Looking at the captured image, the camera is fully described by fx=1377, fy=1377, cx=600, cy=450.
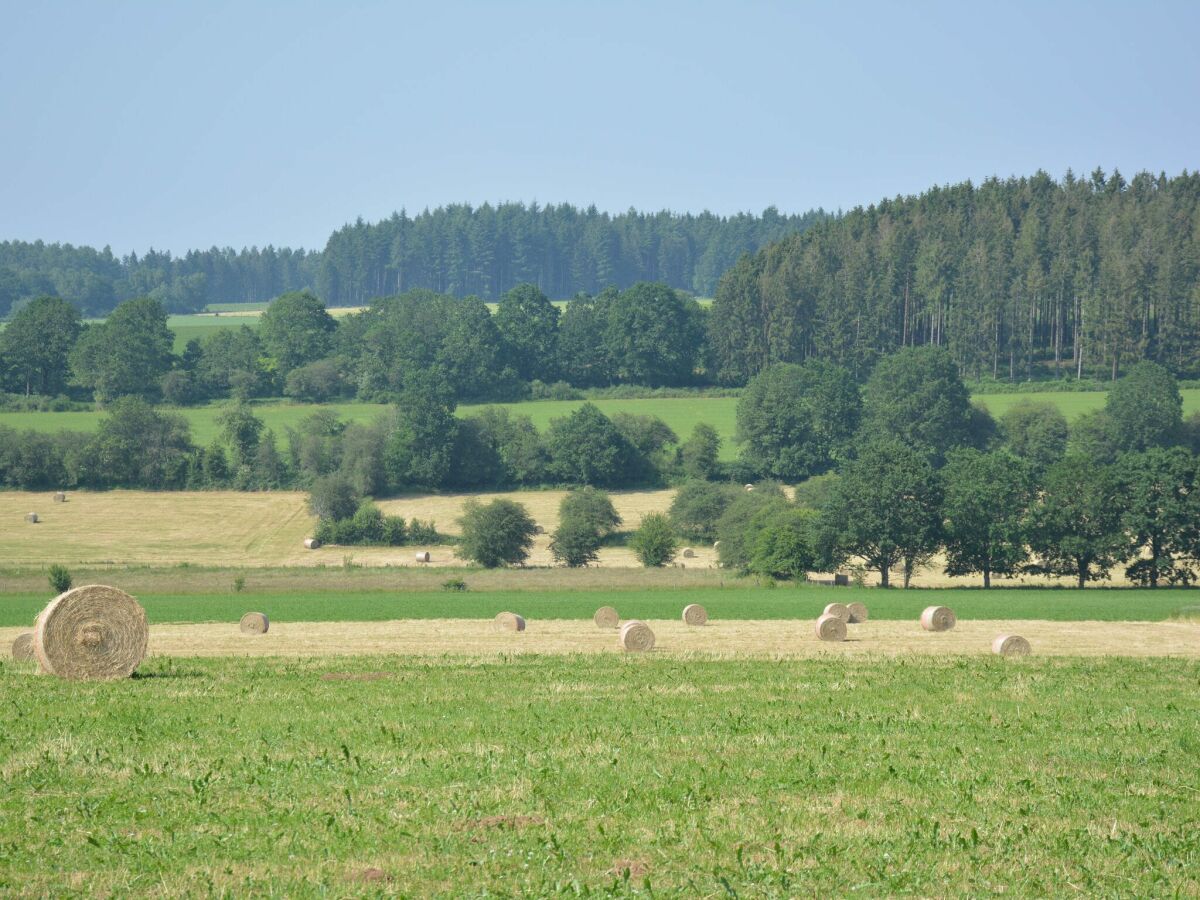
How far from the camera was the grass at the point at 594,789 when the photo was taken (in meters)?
11.6

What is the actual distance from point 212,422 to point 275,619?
79.7 m

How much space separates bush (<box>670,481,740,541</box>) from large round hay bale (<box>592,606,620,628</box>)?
44633 millimetres

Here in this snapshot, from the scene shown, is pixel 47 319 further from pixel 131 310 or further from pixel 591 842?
pixel 591 842

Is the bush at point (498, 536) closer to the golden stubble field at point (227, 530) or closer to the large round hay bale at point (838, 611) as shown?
the golden stubble field at point (227, 530)

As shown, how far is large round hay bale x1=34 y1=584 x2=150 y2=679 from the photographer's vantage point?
22641mm

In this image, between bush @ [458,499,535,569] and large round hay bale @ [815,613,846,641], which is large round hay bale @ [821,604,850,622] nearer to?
large round hay bale @ [815,613,846,641]

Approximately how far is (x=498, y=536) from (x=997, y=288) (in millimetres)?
78884

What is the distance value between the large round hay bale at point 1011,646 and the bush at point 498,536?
146ft

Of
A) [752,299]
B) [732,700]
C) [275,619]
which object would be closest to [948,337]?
[752,299]

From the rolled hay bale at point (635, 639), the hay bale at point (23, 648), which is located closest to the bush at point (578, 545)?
the rolled hay bale at point (635, 639)

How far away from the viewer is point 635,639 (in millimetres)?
30609

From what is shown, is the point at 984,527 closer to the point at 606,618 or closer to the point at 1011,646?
the point at 606,618

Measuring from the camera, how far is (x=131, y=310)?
143875 mm

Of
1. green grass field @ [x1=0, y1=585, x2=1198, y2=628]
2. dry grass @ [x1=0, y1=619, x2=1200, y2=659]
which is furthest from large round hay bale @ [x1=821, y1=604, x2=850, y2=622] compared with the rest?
green grass field @ [x1=0, y1=585, x2=1198, y2=628]
